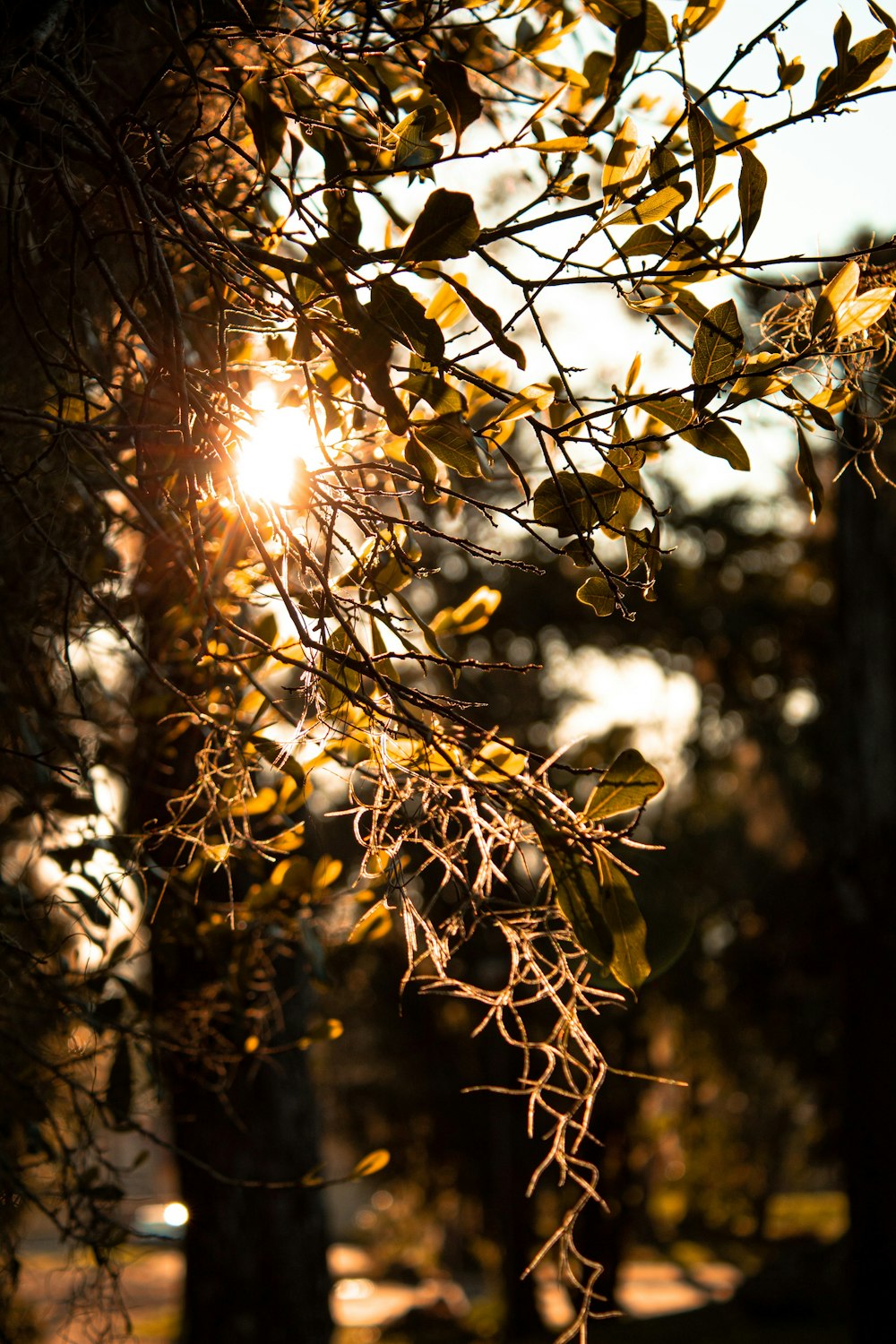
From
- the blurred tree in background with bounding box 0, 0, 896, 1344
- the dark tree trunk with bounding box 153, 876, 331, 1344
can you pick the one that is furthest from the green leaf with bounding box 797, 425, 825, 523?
the dark tree trunk with bounding box 153, 876, 331, 1344

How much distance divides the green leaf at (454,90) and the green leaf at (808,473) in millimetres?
564

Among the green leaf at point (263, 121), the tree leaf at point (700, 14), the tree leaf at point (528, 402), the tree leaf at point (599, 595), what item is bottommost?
the tree leaf at point (599, 595)

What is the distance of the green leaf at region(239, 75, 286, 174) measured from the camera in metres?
1.24

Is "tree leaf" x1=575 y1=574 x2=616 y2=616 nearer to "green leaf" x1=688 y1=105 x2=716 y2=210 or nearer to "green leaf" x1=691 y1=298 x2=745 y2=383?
"green leaf" x1=691 y1=298 x2=745 y2=383

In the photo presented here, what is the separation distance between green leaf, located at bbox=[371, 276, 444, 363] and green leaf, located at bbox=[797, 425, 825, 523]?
0.48 meters

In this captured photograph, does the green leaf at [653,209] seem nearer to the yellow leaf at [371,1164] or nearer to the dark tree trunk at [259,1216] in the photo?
the yellow leaf at [371,1164]

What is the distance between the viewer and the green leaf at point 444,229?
4.08ft

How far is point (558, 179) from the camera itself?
1501mm

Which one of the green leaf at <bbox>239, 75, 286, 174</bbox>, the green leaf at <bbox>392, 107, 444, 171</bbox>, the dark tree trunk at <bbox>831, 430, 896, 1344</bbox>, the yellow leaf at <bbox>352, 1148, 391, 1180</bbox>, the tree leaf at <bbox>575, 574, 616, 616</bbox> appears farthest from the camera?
the dark tree trunk at <bbox>831, 430, 896, 1344</bbox>

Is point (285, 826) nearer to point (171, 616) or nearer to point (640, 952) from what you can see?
point (171, 616)

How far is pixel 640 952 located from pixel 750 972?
1376cm

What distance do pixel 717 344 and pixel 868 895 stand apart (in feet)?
21.5

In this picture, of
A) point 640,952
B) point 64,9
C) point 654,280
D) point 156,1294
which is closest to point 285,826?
point 640,952

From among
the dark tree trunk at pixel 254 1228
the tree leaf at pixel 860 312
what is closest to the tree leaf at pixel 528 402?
the tree leaf at pixel 860 312
